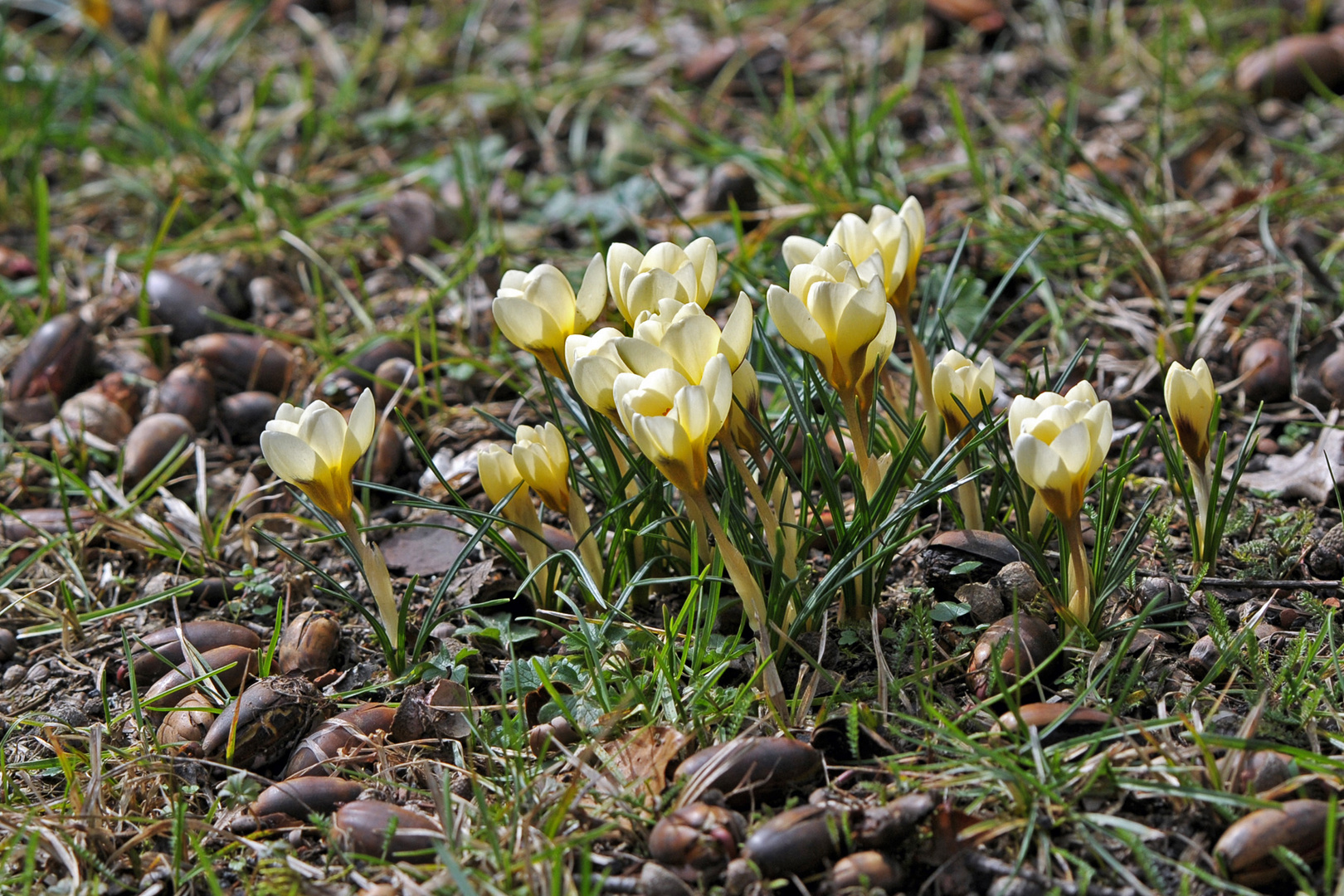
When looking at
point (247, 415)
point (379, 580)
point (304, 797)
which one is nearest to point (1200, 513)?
point (379, 580)

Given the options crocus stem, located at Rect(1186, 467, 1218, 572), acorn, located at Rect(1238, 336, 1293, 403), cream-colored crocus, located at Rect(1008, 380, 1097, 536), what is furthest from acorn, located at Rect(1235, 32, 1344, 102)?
cream-colored crocus, located at Rect(1008, 380, 1097, 536)

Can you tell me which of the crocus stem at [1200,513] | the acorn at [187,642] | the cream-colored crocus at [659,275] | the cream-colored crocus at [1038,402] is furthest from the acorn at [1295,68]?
the acorn at [187,642]

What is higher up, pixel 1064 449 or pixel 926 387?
pixel 1064 449

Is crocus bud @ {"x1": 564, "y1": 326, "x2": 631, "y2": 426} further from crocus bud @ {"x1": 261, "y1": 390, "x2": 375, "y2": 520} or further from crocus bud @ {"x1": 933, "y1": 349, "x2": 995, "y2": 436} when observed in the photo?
crocus bud @ {"x1": 933, "y1": 349, "x2": 995, "y2": 436}

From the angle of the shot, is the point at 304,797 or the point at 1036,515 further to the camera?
the point at 1036,515

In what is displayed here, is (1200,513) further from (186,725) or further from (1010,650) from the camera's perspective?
(186,725)

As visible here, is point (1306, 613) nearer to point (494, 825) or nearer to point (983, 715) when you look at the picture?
point (983, 715)

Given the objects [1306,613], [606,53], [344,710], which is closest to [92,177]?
[606,53]
